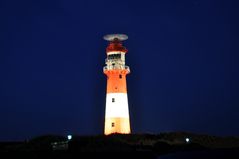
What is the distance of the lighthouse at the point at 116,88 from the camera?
50531 mm

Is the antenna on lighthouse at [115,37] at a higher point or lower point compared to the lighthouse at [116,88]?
higher

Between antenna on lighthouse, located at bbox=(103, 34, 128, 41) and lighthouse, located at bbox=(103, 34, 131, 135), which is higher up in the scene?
antenna on lighthouse, located at bbox=(103, 34, 128, 41)

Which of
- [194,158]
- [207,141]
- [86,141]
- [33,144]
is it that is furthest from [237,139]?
[194,158]

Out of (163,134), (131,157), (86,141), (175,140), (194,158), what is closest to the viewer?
(194,158)

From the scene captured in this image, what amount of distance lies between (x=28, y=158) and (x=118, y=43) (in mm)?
21690

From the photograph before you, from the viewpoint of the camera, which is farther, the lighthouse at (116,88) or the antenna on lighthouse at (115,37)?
the antenna on lighthouse at (115,37)

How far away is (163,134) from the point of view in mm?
51156

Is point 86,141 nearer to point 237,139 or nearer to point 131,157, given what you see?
point 131,157

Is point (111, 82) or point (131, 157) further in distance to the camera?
point (111, 82)

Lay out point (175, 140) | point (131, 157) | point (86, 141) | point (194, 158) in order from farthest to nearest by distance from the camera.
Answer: point (175, 140), point (86, 141), point (131, 157), point (194, 158)

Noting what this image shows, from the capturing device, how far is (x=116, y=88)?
51.2 metres

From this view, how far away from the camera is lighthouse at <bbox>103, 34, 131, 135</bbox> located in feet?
166

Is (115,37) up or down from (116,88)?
up

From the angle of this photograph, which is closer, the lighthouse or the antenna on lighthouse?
the lighthouse
